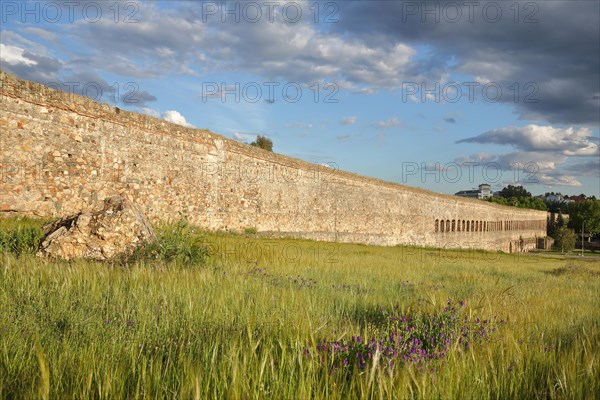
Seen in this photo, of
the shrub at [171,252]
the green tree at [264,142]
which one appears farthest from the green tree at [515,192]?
the shrub at [171,252]

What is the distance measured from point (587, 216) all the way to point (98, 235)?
259ft

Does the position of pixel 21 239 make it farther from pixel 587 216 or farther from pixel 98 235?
pixel 587 216

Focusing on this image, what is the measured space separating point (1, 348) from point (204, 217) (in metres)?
12.2

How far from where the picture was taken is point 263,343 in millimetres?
2635

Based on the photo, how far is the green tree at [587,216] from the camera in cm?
6706

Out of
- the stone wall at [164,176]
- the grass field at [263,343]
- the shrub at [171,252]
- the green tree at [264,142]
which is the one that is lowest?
the grass field at [263,343]

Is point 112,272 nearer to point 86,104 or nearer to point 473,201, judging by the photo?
point 86,104

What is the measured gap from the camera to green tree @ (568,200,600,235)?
6706 cm

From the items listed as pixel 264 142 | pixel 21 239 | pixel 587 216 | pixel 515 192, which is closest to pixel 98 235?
pixel 21 239

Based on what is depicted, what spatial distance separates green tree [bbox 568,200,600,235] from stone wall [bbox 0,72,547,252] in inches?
2211

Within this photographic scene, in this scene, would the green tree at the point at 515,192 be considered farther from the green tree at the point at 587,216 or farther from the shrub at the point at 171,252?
the shrub at the point at 171,252

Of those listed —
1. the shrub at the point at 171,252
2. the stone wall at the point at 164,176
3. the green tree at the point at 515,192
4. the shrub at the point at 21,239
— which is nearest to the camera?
the shrub at the point at 21,239

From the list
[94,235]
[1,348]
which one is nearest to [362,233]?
[94,235]

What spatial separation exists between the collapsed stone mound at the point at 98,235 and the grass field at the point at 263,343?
1.50m
